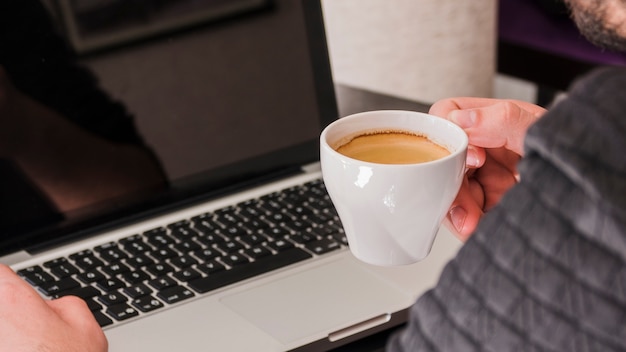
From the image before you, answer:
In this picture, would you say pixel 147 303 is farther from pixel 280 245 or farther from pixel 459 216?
pixel 459 216

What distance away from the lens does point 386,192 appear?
0.65m

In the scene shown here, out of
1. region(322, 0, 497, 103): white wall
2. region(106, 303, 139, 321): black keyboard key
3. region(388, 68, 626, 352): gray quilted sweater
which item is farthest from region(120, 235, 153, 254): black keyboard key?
region(322, 0, 497, 103): white wall

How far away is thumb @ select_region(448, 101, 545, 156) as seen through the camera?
770 millimetres

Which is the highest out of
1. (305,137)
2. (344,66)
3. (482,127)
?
(482,127)

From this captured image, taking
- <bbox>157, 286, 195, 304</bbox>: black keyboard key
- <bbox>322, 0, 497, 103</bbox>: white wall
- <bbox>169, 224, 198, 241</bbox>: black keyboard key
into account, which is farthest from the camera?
<bbox>322, 0, 497, 103</bbox>: white wall

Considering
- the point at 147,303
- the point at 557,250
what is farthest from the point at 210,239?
the point at 557,250

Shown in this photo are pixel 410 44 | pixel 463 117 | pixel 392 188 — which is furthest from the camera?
pixel 410 44

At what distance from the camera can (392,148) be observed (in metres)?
0.72

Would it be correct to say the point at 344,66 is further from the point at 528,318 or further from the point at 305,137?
the point at 528,318

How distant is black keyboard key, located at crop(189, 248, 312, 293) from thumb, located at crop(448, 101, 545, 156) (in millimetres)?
242

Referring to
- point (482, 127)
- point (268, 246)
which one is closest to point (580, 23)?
point (482, 127)

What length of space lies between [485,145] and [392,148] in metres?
0.11

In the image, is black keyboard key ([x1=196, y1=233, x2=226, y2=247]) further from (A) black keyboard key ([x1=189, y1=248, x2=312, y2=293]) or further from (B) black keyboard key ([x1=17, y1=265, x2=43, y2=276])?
(B) black keyboard key ([x1=17, y1=265, x2=43, y2=276])

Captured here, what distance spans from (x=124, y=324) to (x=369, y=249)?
0.27 metres
